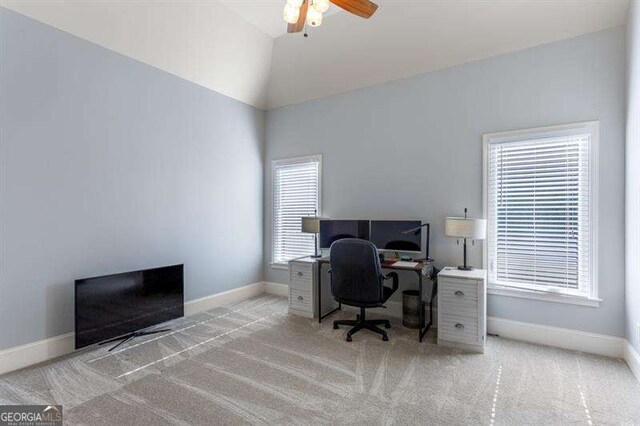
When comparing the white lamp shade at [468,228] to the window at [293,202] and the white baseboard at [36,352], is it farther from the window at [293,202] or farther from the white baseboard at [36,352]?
the white baseboard at [36,352]

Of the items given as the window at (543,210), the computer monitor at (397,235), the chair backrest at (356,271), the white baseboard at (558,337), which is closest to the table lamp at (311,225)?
the computer monitor at (397,235)

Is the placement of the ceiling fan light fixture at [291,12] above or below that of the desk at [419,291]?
above

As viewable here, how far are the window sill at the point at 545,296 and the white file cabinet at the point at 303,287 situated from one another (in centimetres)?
198

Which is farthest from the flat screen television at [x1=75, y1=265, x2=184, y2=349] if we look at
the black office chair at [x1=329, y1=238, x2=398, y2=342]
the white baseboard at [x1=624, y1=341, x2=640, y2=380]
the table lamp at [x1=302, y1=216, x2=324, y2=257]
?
the white baseboard at [x1=624, y1=341, x2=640, y2=380]

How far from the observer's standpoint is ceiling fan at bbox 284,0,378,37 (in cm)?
217

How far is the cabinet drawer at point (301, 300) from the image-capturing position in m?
3.93

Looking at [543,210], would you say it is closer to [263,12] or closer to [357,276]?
[357,276]

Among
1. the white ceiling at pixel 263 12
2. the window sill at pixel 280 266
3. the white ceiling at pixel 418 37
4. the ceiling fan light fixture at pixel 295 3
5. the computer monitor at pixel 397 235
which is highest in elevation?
the white ceiling at pixel 263 12

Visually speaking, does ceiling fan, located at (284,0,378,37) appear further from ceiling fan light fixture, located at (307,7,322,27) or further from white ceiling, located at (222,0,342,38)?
white ceiling, located at (222,0,342,38)

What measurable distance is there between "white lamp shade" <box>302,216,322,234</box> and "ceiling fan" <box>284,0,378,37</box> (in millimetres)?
2340

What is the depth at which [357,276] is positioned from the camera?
124 inches

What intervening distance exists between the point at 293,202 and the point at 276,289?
4.62 feet

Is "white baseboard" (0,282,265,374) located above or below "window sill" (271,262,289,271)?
below

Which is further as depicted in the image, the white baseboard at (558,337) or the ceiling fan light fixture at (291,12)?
the white baseboard at (558,337)
